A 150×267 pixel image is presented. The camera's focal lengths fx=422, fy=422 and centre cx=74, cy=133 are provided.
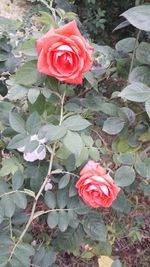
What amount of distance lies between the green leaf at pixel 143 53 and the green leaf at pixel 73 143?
274 millimetres

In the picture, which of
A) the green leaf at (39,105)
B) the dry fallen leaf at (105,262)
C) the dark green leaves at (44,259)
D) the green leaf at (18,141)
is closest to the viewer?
the green leaf at (18,141)

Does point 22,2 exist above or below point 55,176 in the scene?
below

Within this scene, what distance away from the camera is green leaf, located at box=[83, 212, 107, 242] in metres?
1.16

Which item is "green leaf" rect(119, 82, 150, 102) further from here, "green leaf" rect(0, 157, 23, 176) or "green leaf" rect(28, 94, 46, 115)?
"green leaf" rect(0, 157, 23, 176)

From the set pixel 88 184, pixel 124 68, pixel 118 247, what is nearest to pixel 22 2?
pixel 118 247

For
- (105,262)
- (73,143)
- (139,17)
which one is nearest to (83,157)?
(73,143)

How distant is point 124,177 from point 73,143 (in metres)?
0.19

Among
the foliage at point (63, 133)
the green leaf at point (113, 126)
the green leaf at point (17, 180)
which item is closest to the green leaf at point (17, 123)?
the foliage at point (63, 133)

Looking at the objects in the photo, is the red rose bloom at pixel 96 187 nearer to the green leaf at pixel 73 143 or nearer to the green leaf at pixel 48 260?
the green leaf at pixel 73 143

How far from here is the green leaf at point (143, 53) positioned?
40.6 inches

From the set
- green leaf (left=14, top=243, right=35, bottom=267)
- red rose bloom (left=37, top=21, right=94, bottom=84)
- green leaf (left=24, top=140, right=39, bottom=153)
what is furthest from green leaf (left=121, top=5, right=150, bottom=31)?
green leaf (left=14, top=243, right=35, bottom=267)

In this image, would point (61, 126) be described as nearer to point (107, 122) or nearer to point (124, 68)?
point (107, 122)

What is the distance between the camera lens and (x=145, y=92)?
0.93 m

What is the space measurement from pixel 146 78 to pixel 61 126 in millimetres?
258
